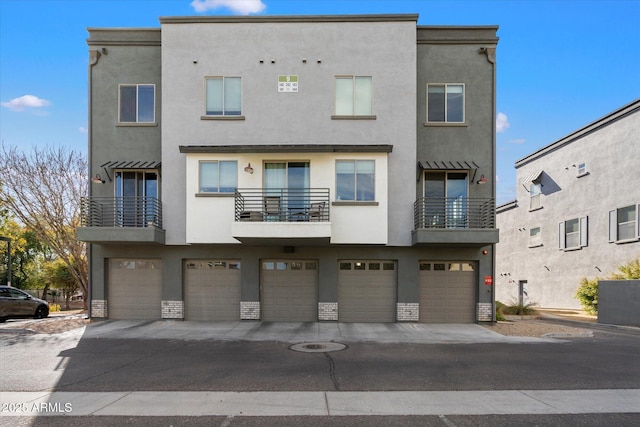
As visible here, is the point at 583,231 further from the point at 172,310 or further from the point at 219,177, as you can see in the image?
the point at 172,310

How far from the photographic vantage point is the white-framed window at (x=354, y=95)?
17.2 metres

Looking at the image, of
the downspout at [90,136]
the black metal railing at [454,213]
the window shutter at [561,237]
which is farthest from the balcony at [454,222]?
the window shutter at [561,237]

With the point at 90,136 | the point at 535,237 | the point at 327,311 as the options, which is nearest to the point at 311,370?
the point at 327,311

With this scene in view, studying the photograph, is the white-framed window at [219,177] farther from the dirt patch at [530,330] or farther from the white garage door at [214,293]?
the dirt patch at [530,330]

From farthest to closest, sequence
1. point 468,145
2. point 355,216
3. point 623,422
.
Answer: point 468,145
point 355,216
point 623,422

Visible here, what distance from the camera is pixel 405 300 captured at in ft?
55.7

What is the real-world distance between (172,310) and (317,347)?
7.50 metres

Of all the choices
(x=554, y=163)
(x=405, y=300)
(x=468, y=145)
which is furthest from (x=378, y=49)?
(x=554, y=163)

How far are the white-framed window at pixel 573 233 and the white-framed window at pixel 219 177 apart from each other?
20.2 m

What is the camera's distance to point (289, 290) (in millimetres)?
17312

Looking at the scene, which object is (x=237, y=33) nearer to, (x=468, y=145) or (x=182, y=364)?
(x=468, y=145)

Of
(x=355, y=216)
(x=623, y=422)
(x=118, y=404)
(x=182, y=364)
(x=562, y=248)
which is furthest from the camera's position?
(x=562, y=248)

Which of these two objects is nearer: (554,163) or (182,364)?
(182,364)

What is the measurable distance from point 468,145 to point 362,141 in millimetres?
4184
